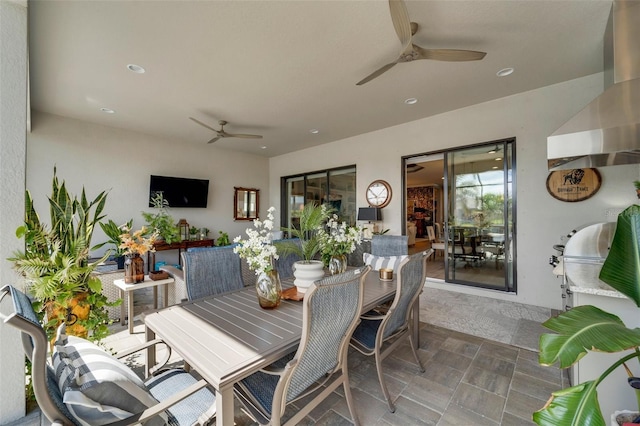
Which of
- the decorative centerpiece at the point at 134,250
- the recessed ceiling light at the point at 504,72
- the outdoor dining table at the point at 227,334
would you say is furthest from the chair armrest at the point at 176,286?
the recessed ceiling light at the point at 504,72

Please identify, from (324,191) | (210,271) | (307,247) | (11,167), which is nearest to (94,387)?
(210,271)

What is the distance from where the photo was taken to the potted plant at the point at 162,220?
511 centimetres

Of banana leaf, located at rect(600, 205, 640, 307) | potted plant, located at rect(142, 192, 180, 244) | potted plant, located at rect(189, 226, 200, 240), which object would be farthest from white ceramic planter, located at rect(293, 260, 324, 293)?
potted plant, located at rect(189, 226, 200, 240)

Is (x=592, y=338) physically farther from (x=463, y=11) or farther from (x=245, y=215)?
(x=245, y=215)

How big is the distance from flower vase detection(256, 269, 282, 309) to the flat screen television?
502 centimetres

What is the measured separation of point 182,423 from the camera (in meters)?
1.13

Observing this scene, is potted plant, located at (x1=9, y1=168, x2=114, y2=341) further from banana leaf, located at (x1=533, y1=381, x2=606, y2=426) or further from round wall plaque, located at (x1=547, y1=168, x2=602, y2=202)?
round wall plaque, located at (x1=547, y1=168, x2=602, y2=202)

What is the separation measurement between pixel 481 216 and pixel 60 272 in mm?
4986

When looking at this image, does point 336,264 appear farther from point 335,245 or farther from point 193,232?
point 193,232

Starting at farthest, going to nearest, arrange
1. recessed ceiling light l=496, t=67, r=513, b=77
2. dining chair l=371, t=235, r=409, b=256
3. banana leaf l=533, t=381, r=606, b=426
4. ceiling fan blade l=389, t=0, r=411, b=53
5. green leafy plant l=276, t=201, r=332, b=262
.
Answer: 1. recessed ceiling light l=496, t=67, r=513, b=77
2. dining chair l=371, t=235, r=409, b=256
3. green leafy plant l=276, t=201, r=332, b=262
4. ceiling fan blade l=389, t=0, r=411, b=53
5. banana leaf l=533, t=381, r=606, b=426

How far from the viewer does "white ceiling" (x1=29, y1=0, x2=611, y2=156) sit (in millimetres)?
2201

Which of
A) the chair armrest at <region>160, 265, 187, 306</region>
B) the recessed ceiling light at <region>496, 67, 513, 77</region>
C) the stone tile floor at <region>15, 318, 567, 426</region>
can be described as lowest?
the stone tile floor at <region>15, 318, 567, 426</region>

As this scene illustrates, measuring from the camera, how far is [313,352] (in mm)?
1258

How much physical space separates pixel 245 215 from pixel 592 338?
6.97 metres
